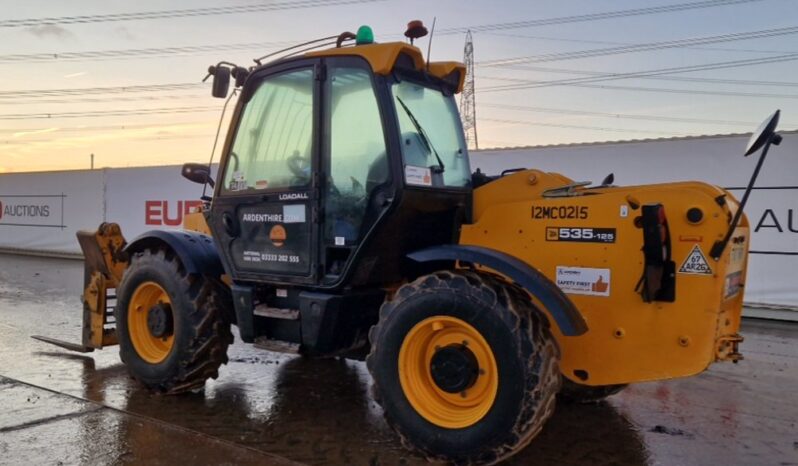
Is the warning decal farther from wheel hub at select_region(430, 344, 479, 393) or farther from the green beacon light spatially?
the green beacon light

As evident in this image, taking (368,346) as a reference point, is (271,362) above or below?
below

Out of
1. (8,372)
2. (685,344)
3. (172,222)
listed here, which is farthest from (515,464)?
(172,222)

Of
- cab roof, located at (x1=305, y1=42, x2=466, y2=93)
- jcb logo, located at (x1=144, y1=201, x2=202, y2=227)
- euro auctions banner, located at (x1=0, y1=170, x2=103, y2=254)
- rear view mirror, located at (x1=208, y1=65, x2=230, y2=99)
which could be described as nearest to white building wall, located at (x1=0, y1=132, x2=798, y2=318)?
cab roof, located at (x1=305, y1=42, x2=466, y2=93)

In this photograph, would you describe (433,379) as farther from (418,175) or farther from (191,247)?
(191,247)

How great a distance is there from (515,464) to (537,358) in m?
0.82

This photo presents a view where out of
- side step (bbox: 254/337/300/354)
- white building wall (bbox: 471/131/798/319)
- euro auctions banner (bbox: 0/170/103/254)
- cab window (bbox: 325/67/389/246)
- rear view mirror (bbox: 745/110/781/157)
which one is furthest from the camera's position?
euro auctions banner (bbox: 0/170/103/254)

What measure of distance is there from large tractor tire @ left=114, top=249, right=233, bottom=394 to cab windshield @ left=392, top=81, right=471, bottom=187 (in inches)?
78.6

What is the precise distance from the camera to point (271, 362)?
21.1 ft

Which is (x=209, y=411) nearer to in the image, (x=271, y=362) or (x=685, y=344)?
(x=271, y=362)

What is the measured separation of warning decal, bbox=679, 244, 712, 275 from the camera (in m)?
3.57

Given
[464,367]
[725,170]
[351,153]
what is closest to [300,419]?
[464,367]

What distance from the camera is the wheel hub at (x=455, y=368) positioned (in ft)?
12.2

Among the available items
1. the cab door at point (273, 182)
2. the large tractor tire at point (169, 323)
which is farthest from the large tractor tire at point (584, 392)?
the large tractor tire at point (169, 323)

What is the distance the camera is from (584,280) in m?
3.90
